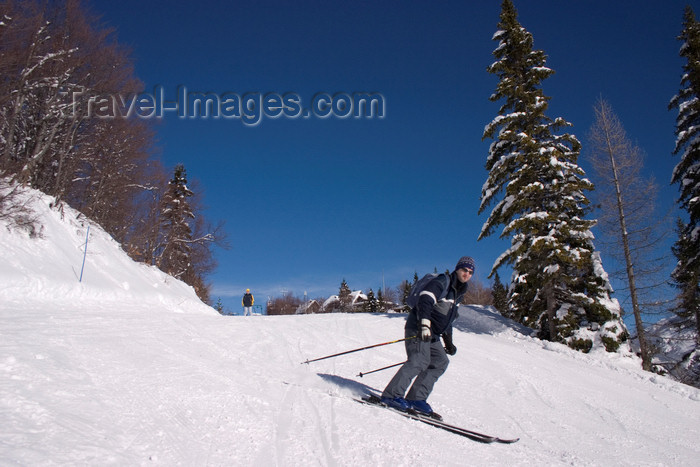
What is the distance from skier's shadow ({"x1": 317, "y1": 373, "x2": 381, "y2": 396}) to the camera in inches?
210

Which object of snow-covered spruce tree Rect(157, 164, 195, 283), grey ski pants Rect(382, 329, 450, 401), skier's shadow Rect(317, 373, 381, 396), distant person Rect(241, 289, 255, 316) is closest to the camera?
grey ski pants Rect(382, 329, 450, 401)

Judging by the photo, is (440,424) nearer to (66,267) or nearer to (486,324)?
(486,324)

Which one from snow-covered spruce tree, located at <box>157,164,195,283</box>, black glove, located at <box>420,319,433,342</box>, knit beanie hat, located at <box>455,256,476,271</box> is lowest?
black glove, located at <box>420,319,433,342</box>

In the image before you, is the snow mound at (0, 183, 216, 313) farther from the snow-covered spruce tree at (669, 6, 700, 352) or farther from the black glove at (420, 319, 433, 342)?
the snow-covered spruce tree at (669, 6, 700, 352)

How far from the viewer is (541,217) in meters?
13.2

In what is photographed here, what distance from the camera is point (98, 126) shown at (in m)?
18.2

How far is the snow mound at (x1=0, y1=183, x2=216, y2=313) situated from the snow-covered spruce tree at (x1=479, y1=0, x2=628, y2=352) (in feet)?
43.0

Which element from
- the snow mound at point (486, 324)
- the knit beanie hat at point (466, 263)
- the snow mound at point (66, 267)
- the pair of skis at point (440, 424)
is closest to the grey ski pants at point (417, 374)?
the pair of skis at point (440, 424)

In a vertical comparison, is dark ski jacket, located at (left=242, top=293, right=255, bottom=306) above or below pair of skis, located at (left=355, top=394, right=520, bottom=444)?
above

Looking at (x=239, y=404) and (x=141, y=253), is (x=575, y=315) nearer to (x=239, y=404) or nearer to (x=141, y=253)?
(x=239, y=404)

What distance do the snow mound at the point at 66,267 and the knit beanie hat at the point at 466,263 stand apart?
31.2 feet

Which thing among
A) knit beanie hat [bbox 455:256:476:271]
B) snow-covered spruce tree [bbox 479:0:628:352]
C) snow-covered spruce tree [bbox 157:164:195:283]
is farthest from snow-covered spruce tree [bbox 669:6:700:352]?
snow-covered spruce tree [bbox 157:164:195:283]

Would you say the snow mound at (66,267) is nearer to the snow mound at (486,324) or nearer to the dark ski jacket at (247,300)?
the dark ski jacket at (247,300)

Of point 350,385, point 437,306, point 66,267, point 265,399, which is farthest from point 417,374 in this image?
point 66,267
